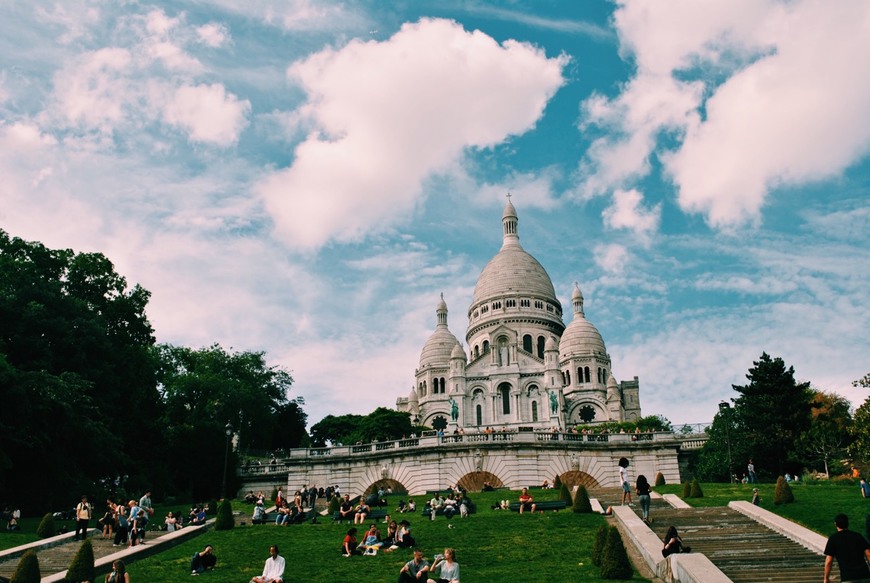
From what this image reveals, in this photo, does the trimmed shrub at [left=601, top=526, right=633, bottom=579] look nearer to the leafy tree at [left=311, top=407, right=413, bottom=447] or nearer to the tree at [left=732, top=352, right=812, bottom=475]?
the tree at [left=732, top=352, right=812, bottom=475]

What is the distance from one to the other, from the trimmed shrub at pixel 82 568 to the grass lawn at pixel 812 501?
1832 cm

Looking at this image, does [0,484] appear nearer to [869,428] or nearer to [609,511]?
[609,511]

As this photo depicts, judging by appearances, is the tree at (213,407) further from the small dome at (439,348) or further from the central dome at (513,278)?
the central dome at (513,278)

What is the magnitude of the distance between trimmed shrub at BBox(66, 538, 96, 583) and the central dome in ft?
303

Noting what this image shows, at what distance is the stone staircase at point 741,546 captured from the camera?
639 inches

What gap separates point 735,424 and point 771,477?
430 cm

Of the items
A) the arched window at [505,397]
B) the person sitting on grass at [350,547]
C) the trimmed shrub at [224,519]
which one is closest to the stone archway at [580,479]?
the trimmed shrub at [224,519]

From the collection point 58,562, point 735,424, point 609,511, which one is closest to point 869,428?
point 609,511

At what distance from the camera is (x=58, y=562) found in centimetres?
2291

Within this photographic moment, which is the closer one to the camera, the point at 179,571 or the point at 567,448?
the point at 179,571

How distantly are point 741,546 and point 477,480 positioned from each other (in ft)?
81.2

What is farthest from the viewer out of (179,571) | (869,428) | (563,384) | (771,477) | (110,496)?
(563,384)

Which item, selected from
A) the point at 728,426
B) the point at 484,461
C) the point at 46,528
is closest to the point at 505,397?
the point at 728,426

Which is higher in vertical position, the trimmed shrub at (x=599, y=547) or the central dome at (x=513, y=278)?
the central dome at (x=513, y=278)
